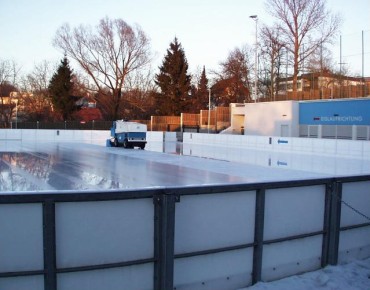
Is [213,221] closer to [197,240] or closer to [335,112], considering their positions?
[197,240]

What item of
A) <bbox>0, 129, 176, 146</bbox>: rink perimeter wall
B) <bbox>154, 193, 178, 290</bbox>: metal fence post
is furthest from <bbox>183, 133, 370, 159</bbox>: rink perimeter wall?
<bbox>154, 193, 178, 290</bbox>: metal fence post

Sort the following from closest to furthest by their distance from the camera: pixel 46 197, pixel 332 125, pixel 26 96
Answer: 1. pixel 46 197
2. pixel 332 125
3. pixel 26 96

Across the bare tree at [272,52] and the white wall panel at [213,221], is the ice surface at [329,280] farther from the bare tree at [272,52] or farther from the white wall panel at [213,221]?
the bare tree at [272,52]

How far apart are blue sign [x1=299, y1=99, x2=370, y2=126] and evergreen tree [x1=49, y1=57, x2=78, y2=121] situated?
35.5 meters

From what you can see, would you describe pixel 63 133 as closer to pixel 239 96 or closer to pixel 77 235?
pixel 239 96

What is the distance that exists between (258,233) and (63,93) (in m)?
64.8

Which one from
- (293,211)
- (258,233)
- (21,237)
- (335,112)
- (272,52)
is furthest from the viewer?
(272,52)

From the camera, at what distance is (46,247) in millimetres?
4223

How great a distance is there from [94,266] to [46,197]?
2.71 feet

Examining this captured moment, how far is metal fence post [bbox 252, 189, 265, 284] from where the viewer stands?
17.9 ft

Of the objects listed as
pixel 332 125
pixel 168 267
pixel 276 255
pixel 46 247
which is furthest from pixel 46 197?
pixel 332 125

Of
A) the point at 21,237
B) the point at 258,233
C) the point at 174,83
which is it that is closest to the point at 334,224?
the point at 258,233

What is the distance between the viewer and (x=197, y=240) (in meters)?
5.02

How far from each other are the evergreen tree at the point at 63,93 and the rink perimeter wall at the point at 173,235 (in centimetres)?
6408
